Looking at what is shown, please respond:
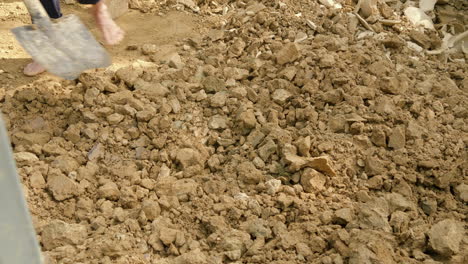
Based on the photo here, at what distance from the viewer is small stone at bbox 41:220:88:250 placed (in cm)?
218

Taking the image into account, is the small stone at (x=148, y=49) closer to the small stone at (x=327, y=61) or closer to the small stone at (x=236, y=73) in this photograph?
the small stone at (x=236, y=73)

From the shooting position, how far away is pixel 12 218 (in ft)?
3.65

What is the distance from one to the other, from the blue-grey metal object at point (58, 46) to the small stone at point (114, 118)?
25 centimetres

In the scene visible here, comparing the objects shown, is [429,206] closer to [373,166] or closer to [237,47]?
[373,166]

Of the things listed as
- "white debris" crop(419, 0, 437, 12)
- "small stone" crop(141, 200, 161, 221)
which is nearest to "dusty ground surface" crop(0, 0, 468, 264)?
"small stone" crop(141, 200, 161, 221)

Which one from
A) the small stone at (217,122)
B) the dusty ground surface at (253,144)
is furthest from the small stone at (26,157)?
the small stone at (217,122)

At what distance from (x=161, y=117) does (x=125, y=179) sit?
0.41 m

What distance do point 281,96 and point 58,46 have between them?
1159 mm

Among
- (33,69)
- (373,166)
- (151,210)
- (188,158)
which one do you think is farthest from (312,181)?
(33,69)

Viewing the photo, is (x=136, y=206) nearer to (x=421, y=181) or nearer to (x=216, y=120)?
(x=216, y=120)

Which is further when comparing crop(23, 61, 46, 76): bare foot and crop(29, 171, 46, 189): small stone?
crop(23, 61, 46, 76): bare foot

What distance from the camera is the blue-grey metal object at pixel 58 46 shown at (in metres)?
2.77

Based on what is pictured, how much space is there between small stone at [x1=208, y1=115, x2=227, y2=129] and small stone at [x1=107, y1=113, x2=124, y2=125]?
44cm

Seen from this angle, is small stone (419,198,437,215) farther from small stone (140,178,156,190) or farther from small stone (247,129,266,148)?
small stone (140,178,156,190)
